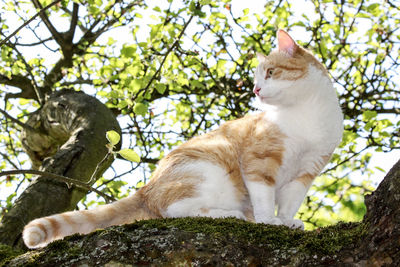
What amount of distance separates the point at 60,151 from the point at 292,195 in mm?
2255

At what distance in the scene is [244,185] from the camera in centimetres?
360

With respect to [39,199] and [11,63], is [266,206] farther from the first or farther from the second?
[11,63]

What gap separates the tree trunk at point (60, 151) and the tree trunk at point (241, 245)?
5.40ft

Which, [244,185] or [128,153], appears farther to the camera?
[244,185]

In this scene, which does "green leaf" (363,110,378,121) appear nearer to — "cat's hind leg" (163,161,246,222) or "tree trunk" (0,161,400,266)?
"cat's hind leg" (163,161,246,222)

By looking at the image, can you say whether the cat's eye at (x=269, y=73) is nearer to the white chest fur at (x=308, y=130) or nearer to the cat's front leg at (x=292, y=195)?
the white chest fur at (x=308, y=130)

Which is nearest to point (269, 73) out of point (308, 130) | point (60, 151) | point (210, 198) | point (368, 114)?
point (308, 130)

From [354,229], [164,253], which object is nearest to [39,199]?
[164,253]

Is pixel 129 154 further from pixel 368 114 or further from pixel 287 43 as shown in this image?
pixel 368 114

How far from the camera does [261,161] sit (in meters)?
3.49

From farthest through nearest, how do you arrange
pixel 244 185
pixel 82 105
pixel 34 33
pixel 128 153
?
pixel 34 33, pixel 82 105, pixel 244 185, pixel 128 153

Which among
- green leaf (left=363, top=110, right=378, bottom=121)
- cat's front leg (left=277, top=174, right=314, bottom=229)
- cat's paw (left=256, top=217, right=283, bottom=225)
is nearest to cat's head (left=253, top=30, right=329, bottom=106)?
cat's front leg (left=277, top=174, right=314, bottom=229)

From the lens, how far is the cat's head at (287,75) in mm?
3877

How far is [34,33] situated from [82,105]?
1.67m
